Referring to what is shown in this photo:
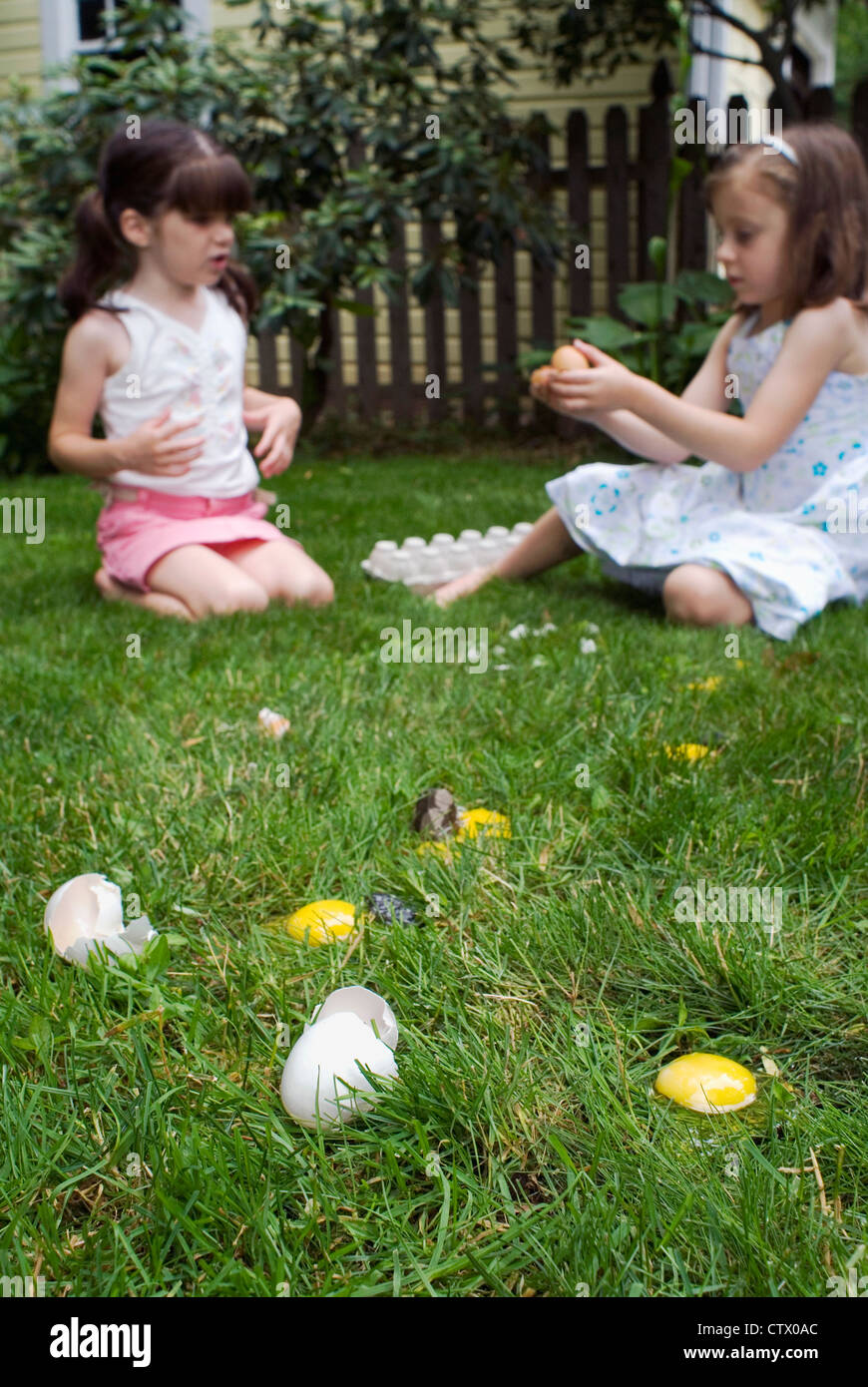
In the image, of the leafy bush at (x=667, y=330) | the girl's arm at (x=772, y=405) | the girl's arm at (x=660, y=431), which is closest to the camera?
the girl's arm at (x=772, y=405)

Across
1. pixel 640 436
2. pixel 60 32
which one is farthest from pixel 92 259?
pixel 60 32

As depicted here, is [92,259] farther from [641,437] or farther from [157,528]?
[641,437]

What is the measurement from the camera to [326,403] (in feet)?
29.9

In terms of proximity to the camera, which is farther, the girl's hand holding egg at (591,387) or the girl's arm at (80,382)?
the girl's arm at (80,382)

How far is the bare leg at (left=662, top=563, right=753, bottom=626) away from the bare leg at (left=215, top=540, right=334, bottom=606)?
3.36 feet

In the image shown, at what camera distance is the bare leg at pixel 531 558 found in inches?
147

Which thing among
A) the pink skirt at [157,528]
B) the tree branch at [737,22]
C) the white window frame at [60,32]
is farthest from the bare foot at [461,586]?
the white window frame at [60,32]

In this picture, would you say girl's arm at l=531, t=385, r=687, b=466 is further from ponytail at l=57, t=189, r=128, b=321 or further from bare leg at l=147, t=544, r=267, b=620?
ponytail at l=57, t=189, r=128, b=321

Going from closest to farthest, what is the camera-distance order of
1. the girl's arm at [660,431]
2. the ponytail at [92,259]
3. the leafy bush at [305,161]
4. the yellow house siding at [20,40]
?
1. the girl's arm at [660,431]
2. the ponytail at [92,259]
3. the leafy bush at [305,161]
4. the yellow house siding at [20,40]

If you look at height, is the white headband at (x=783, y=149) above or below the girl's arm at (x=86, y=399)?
above

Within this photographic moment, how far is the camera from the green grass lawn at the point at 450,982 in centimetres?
104

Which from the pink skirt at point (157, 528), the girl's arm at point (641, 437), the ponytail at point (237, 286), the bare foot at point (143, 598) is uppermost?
the ponytail at point (237, 286)

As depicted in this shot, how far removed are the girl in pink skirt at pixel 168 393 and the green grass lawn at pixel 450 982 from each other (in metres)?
0.86

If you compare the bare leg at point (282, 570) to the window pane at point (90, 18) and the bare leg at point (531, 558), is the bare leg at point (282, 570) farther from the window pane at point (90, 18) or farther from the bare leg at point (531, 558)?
the window pane at point (90, 18)
